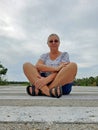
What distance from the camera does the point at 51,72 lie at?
543 centimetres

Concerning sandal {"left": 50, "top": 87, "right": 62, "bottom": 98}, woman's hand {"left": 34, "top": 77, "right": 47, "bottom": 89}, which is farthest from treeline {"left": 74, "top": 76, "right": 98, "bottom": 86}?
sandal {"left": 50, "top": 87, "right": 62, "bottom": 98}

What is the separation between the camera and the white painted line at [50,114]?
2.98 metres

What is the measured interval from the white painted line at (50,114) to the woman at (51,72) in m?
1.48

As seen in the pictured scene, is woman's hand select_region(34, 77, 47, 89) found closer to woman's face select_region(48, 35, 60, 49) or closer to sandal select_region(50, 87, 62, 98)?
sandal select_region(50, 87, 62, 98)

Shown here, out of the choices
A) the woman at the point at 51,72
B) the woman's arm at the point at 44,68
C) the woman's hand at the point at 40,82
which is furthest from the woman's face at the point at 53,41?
the woman's hand at the point at 40,82

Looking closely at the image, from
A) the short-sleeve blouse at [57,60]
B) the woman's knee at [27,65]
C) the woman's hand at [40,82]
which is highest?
the short-sleeve blouse at [57,60]

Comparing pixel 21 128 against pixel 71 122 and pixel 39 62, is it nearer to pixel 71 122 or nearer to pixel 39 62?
pixel 71 122

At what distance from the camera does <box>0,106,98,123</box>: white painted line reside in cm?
298

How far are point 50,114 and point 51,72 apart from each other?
2291 millimetres

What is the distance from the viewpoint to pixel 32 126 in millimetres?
2838

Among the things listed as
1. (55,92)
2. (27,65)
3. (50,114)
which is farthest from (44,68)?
(50,114)

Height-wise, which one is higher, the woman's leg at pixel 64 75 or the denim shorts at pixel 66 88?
the woman's leg at pixel 64 75

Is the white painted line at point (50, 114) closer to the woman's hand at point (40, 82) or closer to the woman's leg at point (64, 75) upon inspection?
the woman's hand at point (40, 82)

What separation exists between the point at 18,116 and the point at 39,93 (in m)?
2.21
